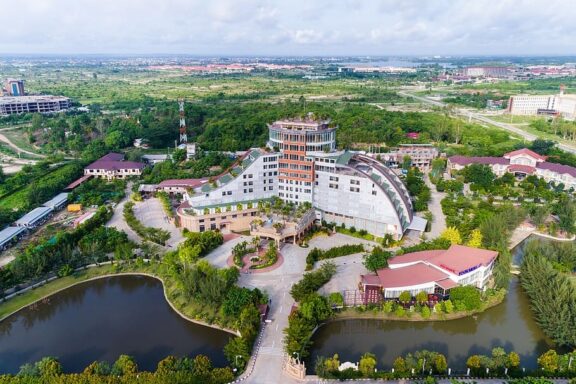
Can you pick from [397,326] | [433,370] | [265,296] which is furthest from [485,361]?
[265,296]

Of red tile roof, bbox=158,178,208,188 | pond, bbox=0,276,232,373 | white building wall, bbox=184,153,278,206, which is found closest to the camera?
pond, bbox=0,276,232,373

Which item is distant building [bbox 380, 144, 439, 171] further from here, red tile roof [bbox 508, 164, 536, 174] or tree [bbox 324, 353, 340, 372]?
tree [bbox 324, 353, 340, 372]

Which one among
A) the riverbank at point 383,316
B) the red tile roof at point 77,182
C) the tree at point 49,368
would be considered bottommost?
the riverbank at point 383,316

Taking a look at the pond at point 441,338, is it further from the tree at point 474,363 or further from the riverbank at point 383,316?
the tree at point 474,363

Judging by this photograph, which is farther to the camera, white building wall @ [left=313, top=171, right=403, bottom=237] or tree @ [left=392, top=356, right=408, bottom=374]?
white building wall @ [left=313, top=171, right=403, bottom=237]

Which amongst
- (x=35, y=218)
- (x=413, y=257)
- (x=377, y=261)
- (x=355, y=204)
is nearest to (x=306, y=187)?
(x=355, y=204)

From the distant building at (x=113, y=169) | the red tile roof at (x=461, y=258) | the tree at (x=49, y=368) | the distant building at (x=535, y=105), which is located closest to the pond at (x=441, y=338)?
the red tile roof at (x=461, y=258)

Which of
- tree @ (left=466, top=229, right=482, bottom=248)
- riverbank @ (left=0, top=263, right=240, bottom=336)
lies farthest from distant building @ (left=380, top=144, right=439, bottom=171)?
riverbank @ (left=0, top=263, right=240, bottom=336)

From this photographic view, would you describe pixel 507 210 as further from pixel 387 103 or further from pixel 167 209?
pixel 387 103
